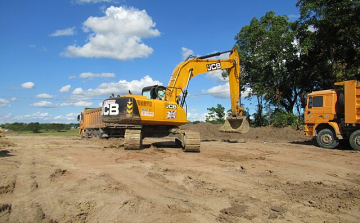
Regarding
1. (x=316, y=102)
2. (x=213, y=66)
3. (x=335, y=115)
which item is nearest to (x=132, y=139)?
(x=213, y=66)

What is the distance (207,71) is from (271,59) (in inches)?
634

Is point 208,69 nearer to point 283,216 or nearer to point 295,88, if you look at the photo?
point 283,216

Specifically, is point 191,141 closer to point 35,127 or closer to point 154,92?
point 154,92

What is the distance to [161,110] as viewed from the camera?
12.4 meters

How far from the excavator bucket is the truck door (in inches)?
132

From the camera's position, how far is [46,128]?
56.4 metres

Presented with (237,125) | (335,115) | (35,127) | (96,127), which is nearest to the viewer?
(335,115)

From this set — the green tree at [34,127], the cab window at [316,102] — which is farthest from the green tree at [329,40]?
the green tree at [34,127]

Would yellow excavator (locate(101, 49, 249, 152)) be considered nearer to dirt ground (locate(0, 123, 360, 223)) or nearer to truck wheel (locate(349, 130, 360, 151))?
dirt ground (locate(0, 123, 360, 223))

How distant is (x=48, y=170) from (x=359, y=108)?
42.8ft

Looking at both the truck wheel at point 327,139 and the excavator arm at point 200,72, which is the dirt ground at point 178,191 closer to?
the excavator arm at point 200,72

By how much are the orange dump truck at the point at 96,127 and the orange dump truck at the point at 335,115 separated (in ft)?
42.0

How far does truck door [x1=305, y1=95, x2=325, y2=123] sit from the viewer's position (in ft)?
49.9

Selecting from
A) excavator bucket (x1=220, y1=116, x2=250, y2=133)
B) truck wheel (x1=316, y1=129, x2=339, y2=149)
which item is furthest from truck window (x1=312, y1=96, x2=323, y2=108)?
excavator bucket (x1=220, y1=116, x2=250, y2=133)
